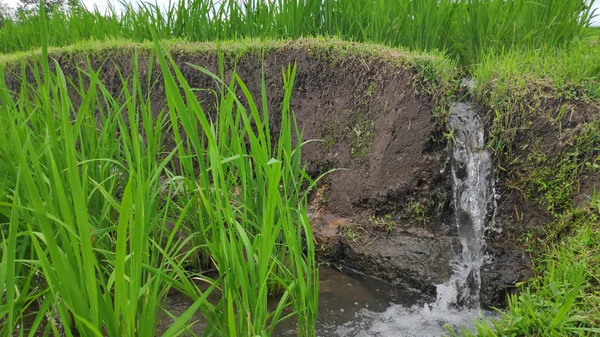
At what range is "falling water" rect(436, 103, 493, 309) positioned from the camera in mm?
2818

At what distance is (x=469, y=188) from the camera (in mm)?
2928

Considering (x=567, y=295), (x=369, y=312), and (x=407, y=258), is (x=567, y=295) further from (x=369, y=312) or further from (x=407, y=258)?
(x=407, y=258)

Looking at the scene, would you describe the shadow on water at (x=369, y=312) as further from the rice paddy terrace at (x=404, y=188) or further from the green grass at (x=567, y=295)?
the green grass at (x=567, y=295)

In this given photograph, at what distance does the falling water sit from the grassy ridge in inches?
36.4

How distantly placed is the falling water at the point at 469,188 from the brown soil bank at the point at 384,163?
53 millimetres

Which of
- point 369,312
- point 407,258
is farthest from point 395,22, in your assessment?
point 369,312

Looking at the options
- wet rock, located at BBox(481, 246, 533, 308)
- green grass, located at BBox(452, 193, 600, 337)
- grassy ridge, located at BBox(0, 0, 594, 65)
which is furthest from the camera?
grassy ridge, located at BBox(0, 0, 594, 65)

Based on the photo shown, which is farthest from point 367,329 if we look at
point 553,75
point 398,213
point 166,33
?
point 166,33

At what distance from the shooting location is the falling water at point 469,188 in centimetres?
282

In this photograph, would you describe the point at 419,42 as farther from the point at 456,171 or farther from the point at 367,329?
the point at 367,329

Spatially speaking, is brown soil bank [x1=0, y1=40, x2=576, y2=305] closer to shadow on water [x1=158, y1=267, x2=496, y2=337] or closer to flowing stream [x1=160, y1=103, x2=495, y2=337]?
flowing stream [x1=160, y1=103, x2=495, y2=337]

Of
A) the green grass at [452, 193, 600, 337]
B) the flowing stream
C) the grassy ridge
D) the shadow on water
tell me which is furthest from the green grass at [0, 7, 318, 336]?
the grassy ridge

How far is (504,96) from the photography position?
9.53 ft

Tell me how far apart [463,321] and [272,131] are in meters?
2.06
